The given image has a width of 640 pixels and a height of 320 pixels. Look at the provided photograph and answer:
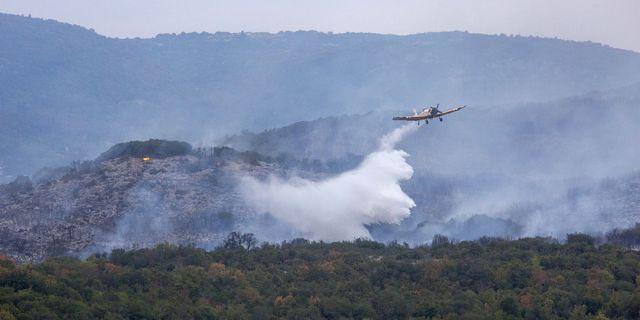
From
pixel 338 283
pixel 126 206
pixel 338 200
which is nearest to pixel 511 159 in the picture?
pixel 338 200

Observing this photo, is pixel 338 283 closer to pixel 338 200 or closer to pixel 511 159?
pixel 338 200

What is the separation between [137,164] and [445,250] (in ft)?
112

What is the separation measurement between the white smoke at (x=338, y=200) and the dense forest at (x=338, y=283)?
46.9ft

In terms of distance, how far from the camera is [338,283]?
68.2m

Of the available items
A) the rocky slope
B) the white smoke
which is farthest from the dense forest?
the white smoke

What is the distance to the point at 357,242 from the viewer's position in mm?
84625

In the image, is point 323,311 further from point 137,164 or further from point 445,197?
point 445,197

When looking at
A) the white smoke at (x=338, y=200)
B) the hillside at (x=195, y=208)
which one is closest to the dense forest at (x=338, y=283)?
the hillside at (x=195, y=208)

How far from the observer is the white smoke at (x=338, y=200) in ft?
314

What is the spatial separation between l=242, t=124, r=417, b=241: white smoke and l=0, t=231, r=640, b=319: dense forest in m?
14.3

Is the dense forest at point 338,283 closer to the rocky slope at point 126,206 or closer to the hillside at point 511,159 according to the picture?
the rocky slope at point 126,206

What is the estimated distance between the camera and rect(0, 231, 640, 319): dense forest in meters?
60.2

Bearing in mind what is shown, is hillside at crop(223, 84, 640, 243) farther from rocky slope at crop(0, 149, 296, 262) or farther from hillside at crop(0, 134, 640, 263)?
rocky slope at crop(0, 149, 296, 262)

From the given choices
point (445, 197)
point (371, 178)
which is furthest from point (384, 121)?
point (371, 178)
